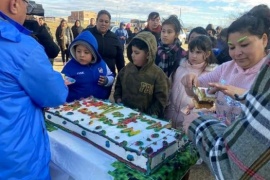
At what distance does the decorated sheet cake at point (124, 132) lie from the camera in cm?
121

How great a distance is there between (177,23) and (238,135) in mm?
2665

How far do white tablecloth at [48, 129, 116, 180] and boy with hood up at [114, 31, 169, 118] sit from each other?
0.89 meters

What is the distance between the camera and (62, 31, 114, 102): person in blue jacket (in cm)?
238

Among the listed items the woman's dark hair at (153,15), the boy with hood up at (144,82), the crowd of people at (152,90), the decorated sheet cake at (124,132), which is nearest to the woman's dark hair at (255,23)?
the crowd of people at (152,90)

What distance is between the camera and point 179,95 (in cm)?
246

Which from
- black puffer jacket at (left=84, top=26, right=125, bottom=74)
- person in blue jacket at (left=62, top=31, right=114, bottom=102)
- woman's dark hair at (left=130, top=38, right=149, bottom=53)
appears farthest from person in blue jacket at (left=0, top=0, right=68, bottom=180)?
black puffer jacket at (left=84, top=26, right=125, bottom=74)

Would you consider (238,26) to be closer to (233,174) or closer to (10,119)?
(233,174)

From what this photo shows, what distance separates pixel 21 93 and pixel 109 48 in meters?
2.27

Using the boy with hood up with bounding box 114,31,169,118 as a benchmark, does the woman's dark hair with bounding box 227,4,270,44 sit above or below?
above

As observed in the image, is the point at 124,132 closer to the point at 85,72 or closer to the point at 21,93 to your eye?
the point at 21,93

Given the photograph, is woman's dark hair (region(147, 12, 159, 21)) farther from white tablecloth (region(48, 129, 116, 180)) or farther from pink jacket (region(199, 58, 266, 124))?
white tablecloth (region(48, 129, 116, 180))

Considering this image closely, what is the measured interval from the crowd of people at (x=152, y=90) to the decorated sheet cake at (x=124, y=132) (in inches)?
9.5

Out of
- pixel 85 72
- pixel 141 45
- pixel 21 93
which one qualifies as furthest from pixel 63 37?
pixel 21 93

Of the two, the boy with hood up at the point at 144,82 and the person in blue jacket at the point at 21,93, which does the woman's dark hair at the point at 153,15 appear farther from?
the person in blue jacket at the point at 21,93
